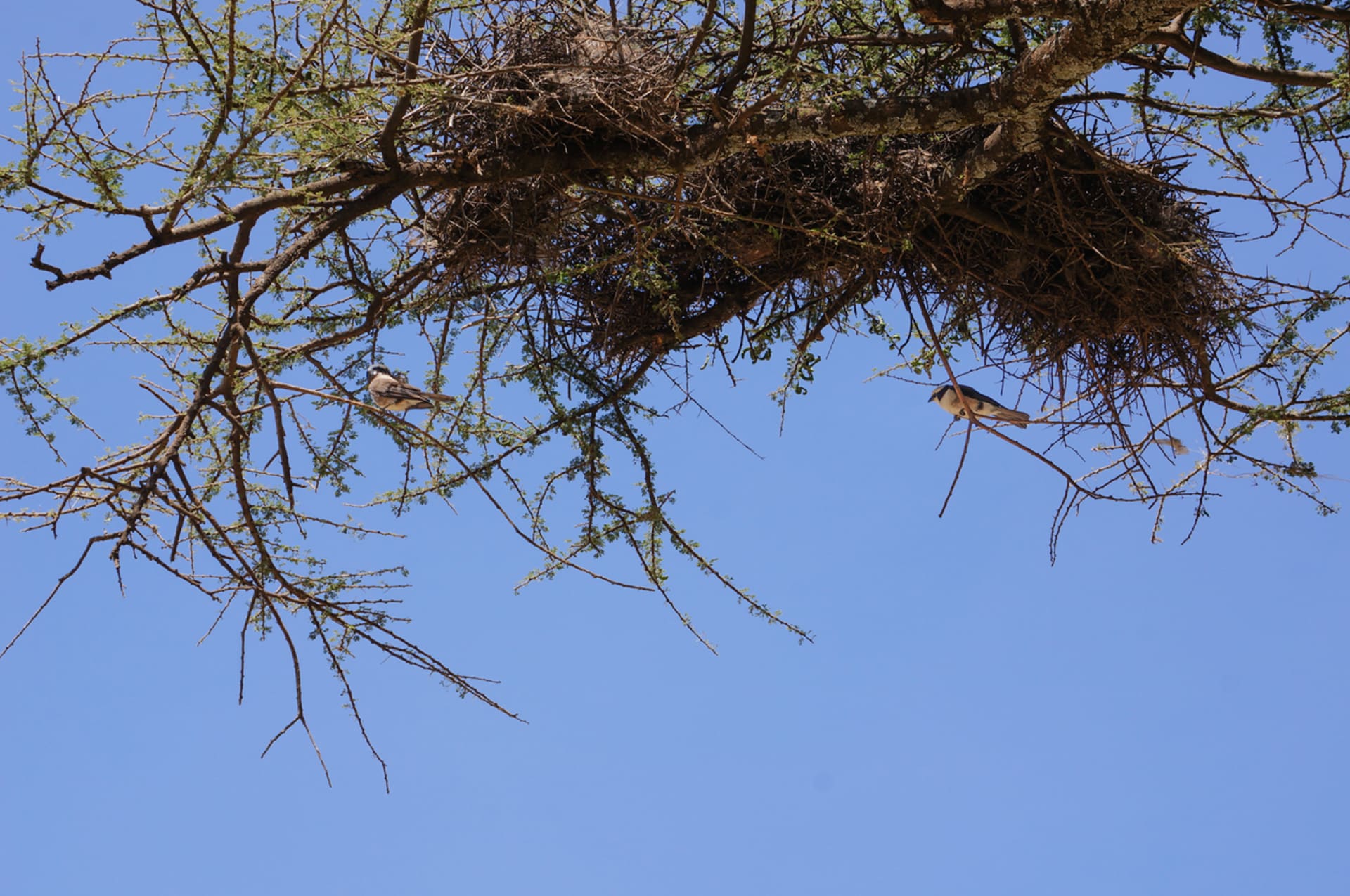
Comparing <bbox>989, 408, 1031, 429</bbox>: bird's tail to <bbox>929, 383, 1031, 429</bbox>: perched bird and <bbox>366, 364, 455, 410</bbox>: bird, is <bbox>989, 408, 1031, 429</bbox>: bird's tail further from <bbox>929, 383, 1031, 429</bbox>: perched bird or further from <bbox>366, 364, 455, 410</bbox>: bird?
<bbox>366, 364, 455, 410</bbox>: bird

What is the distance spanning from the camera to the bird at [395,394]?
3553 mm

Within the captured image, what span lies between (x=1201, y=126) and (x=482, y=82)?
Answer: 6.78 ft

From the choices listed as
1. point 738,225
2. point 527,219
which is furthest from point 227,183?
point 738,225

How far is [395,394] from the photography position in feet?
11.9

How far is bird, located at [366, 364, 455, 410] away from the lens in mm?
3553

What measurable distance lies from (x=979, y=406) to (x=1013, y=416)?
0.42 ft

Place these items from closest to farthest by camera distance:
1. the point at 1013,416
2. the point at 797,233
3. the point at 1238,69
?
the point at 1238,69 < the point at 797,233 < the point at 1013,416

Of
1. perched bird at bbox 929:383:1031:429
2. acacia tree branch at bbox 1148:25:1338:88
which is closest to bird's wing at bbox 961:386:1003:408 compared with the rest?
perched bird at bbox 929:383:1031:429

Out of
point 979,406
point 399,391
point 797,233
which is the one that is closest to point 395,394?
point 399,391

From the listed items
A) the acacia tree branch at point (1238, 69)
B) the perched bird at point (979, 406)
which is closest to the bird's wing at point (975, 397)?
the perched bird at point (979, 406)

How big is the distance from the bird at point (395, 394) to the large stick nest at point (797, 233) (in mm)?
380

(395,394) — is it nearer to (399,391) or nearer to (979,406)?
(399,391)

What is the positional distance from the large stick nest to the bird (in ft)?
1.25

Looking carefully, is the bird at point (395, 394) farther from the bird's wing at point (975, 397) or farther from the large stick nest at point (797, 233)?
the bird's wing at point (975, 397)
